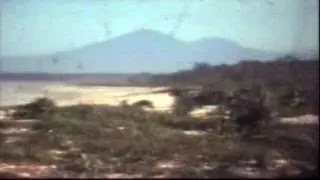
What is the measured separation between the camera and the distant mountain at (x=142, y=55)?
75.2 inches

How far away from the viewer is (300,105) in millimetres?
1867

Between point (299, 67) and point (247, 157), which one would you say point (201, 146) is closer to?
point (247, 157)

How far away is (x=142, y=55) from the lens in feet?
6.39

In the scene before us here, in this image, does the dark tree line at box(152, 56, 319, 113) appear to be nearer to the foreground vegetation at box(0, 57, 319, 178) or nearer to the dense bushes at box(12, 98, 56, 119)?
the foreground vegetation at box(0, 57, 319, 178)

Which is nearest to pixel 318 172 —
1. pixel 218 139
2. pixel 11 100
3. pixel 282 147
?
pixel 282 147

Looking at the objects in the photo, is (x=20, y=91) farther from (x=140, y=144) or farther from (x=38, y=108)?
(x=140, y=144)

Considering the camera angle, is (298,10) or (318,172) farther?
(298,10)

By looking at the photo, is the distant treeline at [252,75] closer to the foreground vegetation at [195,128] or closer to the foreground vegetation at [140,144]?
the foreground vegetation at [195,128]

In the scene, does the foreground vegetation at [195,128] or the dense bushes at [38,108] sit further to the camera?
the dense bushes at [38,108]

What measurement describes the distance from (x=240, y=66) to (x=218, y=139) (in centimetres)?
26

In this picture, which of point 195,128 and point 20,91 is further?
point 20,91

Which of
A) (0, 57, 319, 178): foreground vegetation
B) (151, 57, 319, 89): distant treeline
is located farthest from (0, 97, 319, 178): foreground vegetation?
(151, 57, 319, 89): distant treeline

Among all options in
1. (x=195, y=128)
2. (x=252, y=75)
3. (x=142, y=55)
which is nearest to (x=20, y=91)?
(x=142, y=55)

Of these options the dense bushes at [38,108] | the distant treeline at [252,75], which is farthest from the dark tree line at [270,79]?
the dense bushes at [38,108]
